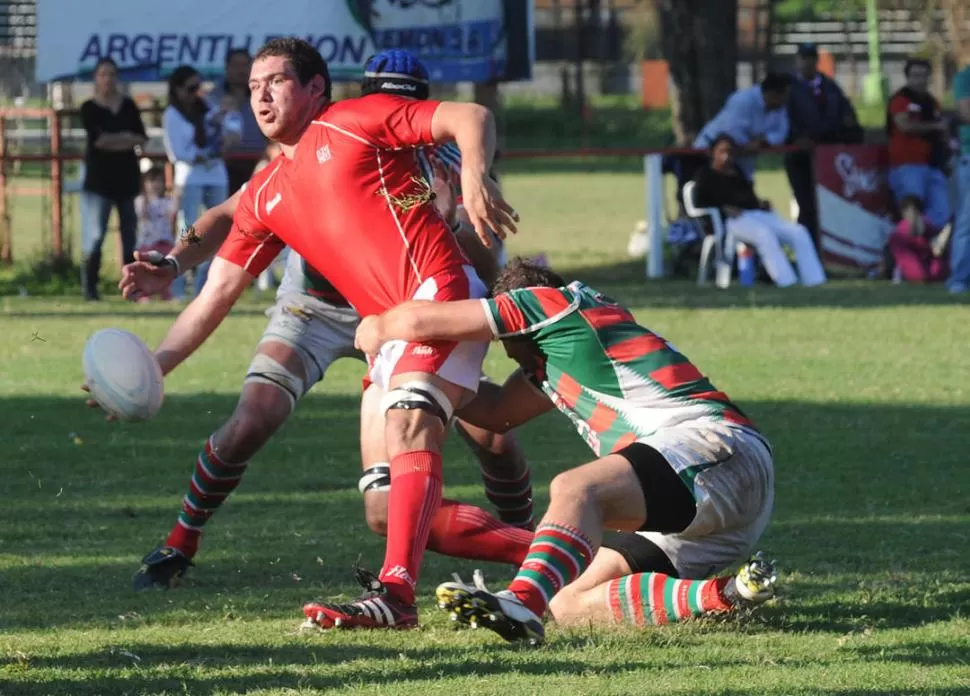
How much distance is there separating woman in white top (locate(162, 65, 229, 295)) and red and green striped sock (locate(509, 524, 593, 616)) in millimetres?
11869

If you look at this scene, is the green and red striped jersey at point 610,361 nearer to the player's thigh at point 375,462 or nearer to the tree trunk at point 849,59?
the player's thigh at point 375,462

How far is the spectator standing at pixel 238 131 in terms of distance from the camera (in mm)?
17516

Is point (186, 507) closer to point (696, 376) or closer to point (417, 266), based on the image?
point (417, 266)

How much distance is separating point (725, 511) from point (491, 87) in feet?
53.8

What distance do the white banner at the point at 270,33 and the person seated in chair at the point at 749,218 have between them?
289 cm

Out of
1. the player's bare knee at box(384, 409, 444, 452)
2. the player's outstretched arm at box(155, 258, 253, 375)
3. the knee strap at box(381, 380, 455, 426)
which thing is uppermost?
the player's outstretched arm at box(155, 258, 253, 375)

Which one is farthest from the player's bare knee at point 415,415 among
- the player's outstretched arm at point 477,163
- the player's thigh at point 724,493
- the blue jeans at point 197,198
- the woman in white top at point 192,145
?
the blue jeans at point 197,198

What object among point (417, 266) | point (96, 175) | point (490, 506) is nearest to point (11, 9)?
point (96, 175)

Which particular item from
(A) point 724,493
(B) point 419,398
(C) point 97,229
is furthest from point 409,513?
(C) point 97,229

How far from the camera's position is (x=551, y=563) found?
A: 5301mm

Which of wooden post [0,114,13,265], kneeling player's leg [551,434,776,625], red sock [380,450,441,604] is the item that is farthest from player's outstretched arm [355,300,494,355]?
wooden post [0,114,13,265]

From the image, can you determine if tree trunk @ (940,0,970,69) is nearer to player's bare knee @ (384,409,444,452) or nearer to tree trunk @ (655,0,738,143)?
tree trunk @ (655,0,738,143)

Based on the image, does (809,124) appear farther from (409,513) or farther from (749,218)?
(409,513)

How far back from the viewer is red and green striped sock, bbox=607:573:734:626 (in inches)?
224
